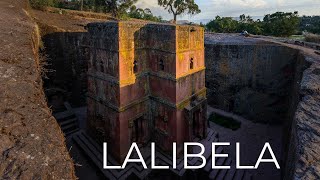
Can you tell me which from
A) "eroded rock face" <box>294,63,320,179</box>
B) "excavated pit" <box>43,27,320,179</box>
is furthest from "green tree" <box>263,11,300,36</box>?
"eroded rock face" <box>294,63,320,179</box>

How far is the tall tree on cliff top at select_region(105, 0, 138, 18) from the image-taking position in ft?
84.9

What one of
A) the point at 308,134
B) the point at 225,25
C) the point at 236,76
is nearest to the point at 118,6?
the point at 236,76

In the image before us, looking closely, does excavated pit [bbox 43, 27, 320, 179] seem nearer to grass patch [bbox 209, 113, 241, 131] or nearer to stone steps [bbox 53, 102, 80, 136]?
stone steps [bbox 53, 102, 80, 136]

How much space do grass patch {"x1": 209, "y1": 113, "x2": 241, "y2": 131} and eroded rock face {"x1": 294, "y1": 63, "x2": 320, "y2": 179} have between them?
980 cm

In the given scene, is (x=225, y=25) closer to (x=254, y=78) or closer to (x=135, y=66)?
(x=254, y=78)

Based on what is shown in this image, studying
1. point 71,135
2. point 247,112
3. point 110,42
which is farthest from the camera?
point 247,112

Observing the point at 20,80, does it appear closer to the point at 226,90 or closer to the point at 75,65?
the point at 75,65

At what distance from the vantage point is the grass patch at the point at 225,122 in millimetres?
16938

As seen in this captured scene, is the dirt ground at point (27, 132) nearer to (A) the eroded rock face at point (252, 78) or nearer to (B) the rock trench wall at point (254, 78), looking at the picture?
(B) the rock trench wall at point (254, 78)

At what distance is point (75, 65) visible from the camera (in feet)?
52.6

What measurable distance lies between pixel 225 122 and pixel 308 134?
13.0 meters

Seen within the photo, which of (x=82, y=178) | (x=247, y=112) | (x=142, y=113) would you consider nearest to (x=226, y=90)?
(x=247, y=112)

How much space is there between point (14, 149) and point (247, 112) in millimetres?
17625

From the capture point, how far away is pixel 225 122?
683 inches
